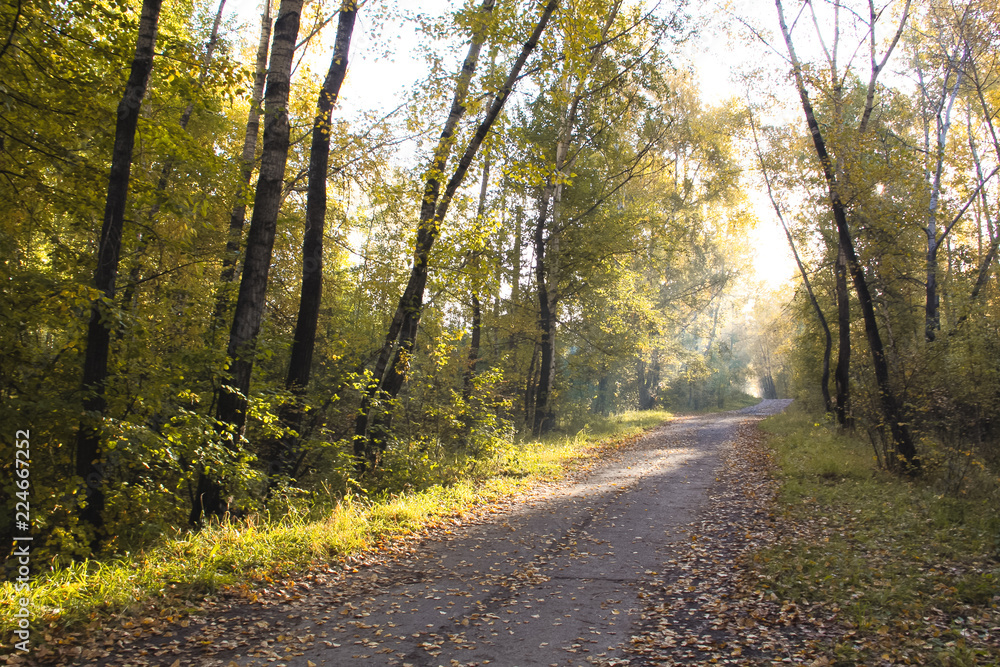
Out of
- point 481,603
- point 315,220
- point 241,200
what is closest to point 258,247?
point 241,200

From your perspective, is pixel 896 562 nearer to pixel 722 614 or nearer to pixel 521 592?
pixel 722 614

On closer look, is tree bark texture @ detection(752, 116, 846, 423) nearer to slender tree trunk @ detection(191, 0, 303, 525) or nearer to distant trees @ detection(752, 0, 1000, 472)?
distant trees @ detection(752, 0, 1000, 472)

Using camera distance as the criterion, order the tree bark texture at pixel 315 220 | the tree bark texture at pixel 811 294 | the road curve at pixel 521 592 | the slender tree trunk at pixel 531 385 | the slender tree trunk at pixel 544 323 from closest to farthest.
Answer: the road curve at pixel 521 592, the tree bark texture at pixel 315 220, the slender tree trunk at pixel 544 323, the tree bark texture at pixel 811 294, the slender tree trunk at pixel 531 385

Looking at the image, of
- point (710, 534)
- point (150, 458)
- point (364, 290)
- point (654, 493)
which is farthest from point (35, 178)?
point (654, 493)

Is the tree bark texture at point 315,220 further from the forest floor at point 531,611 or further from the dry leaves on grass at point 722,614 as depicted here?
the dry leaves on grass at point 722,614

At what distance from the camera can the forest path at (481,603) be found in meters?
4.07

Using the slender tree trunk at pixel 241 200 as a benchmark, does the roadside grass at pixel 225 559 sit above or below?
below

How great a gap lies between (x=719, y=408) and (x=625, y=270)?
30147mm

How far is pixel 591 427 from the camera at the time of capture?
792 inches

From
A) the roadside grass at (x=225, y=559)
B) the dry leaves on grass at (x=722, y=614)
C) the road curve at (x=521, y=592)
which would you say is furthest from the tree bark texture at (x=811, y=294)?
the roadside grass at (x=225, y=559)

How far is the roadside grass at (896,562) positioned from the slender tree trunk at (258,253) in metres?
6.28

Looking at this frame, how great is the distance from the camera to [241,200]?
23.0ft

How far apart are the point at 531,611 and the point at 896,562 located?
3.99 m

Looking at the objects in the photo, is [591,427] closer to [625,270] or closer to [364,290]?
[625,270]
